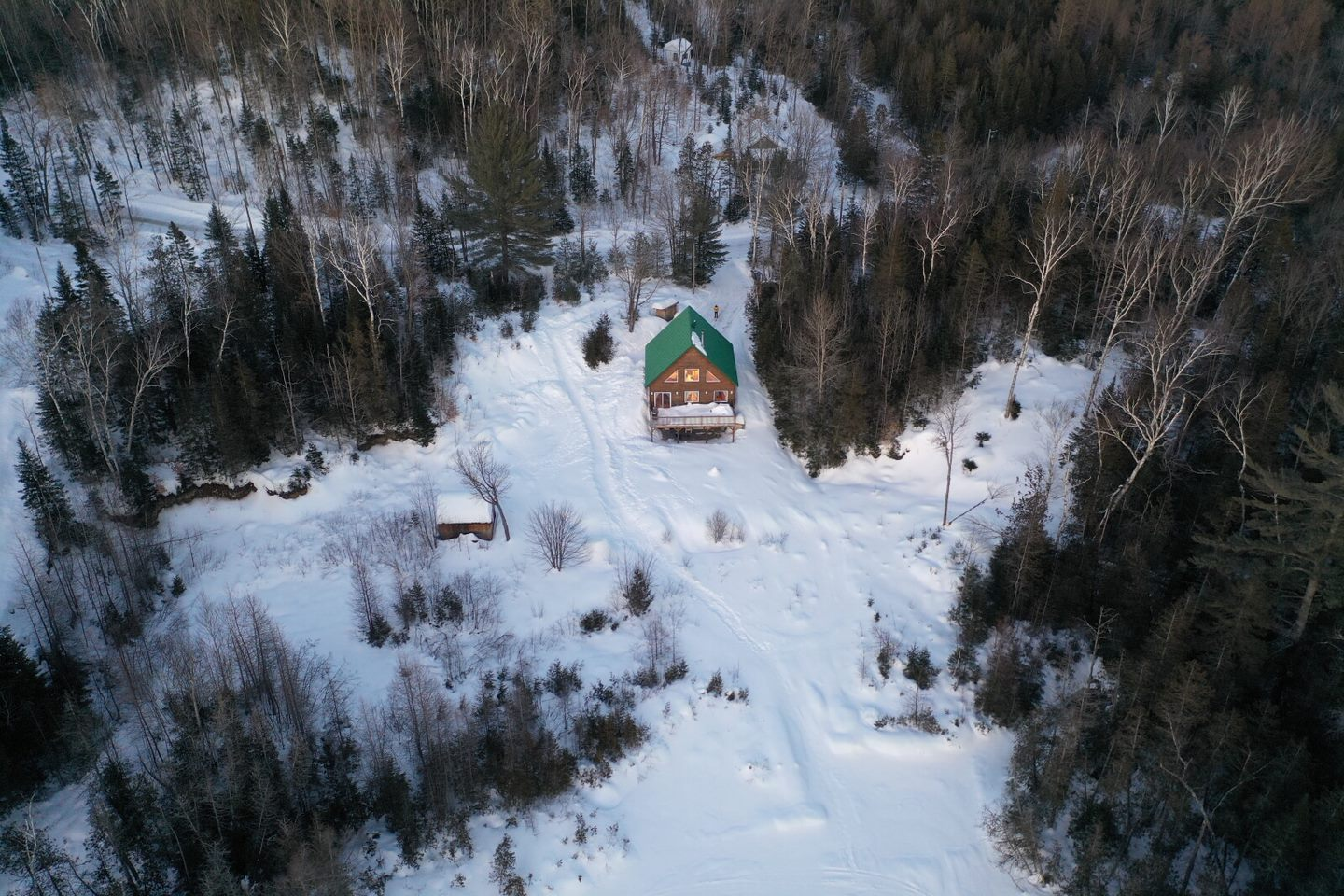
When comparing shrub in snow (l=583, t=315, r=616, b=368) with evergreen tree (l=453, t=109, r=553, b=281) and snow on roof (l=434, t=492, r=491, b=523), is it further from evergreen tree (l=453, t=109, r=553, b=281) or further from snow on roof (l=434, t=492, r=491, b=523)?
snow on roof (l=434, t=492, r=491, b=523)

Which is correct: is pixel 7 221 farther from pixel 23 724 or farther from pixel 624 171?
pixel 624 171

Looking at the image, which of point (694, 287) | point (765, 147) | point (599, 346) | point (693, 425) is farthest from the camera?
point (765, 147)

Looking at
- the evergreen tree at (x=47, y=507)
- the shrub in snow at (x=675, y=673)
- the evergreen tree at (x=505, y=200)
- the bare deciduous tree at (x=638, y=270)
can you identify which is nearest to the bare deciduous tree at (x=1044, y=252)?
the bare deciduous tree at (x=638, y=270)

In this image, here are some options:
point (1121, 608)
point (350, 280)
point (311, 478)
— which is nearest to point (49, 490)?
point (311, 478)

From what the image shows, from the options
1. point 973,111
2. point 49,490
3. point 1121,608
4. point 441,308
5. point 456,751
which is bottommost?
point 456,751

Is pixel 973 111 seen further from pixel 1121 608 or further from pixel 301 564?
pixel 301 564

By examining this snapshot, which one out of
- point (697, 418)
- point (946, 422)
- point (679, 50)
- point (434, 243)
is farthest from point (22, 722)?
point (679, 50)

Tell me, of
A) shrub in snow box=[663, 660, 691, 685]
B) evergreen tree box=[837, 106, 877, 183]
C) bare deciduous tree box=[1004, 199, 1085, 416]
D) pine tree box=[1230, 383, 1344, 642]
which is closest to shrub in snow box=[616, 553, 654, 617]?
shrub in snow box=[663, 660, 691, 685]
